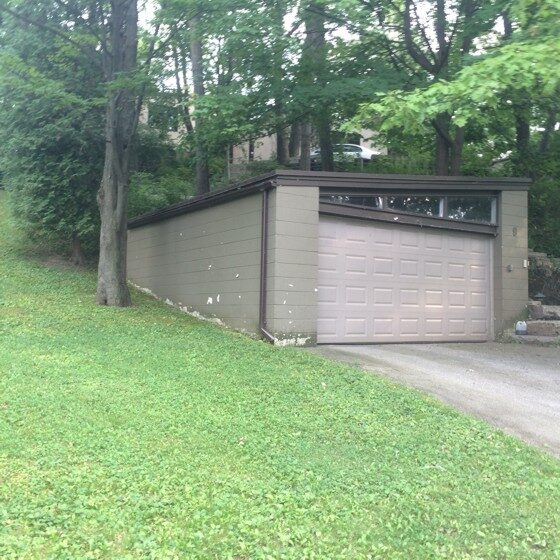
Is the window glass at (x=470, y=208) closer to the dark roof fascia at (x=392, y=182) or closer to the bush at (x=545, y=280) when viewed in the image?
the dark roof fascia at (x=392, y=182)

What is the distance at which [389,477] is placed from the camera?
457 centimetres

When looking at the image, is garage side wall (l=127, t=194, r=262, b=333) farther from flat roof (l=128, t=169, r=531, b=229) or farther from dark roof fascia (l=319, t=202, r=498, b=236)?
dark roof fascia (l=319, t=202, r=498, b=236)

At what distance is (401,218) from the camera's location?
1084cm

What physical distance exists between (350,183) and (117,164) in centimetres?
432

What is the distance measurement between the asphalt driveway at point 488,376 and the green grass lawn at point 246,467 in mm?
493

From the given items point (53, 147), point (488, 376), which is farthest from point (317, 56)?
point (488, 376)

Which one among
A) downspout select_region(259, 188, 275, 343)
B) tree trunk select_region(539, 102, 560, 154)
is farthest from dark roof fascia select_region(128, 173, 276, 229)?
tree trunk select_region(539, 102, 560, 154)

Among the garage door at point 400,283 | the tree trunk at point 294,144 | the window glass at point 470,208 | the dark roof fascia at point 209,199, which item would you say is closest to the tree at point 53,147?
the dark roof fascia at point 209,199

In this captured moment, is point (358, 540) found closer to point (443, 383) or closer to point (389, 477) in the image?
point (389, 477)

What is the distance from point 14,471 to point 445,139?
11.6m

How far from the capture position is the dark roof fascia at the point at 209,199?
9.93 m

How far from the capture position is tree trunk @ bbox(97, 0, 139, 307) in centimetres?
1107

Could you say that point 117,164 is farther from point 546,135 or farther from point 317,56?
point 546,135

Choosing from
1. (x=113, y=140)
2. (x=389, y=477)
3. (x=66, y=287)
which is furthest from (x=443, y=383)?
(x=66, y=287)
